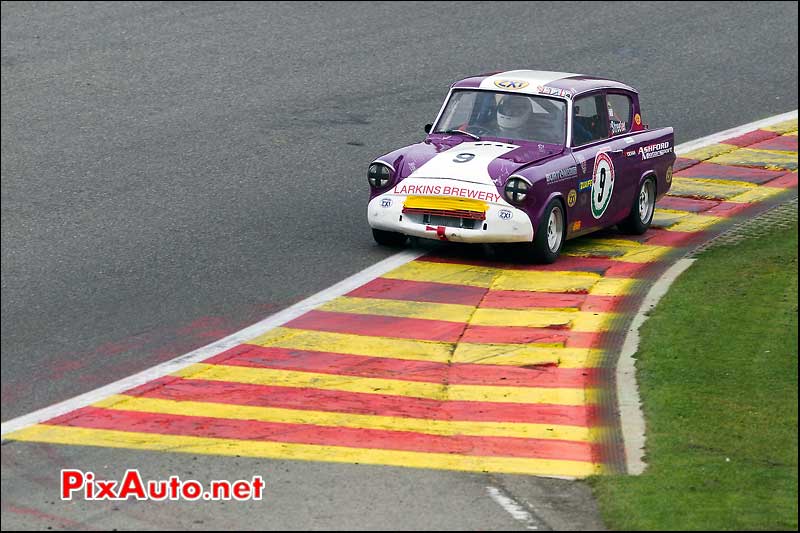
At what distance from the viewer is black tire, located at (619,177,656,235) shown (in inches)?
566

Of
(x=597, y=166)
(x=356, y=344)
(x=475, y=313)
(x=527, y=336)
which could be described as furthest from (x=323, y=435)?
(x=597, y=166)

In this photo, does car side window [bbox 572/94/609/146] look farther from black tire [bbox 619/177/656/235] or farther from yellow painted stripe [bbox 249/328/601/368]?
yellow painted stripe [bbox 249/328/601/368]

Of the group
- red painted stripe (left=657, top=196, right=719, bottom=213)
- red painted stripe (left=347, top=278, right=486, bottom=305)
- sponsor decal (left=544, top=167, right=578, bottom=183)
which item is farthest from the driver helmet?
red painted stripe (left=657, top=196, right=719, bottom=213)

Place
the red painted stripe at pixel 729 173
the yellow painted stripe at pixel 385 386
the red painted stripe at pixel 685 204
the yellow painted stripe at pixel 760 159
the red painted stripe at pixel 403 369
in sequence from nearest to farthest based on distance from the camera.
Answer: the yellow painted stripe at pixel 385 386 < the red painted stripe at pixel 403 369 < the red painted stripe at pixel 685 204 < the red painted stripe at pixel 729 173 < the yellow painted stripe at pixel 760 159

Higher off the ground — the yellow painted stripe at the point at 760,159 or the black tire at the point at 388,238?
the black tire at the point at 388,238

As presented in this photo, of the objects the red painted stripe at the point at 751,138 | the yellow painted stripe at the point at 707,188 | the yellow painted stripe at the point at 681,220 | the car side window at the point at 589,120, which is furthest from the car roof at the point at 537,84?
the red painted stripe at the point at 751,138

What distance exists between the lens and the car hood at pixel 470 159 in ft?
41.7

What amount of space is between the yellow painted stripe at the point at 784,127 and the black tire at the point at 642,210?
549 centimetres

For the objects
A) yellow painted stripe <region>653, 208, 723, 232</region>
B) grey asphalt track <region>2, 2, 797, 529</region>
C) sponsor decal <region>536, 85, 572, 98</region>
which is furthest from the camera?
yellow painted stripe <region>653, 208, 723, 232</region>

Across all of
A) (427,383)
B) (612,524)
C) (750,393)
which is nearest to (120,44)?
(427,383)

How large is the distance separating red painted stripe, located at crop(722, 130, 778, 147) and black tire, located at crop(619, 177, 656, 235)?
436cm

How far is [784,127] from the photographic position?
774 inches

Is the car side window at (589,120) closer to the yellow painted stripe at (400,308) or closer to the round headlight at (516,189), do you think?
the round headlight at (516,189)

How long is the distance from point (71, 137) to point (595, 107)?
609 cm
